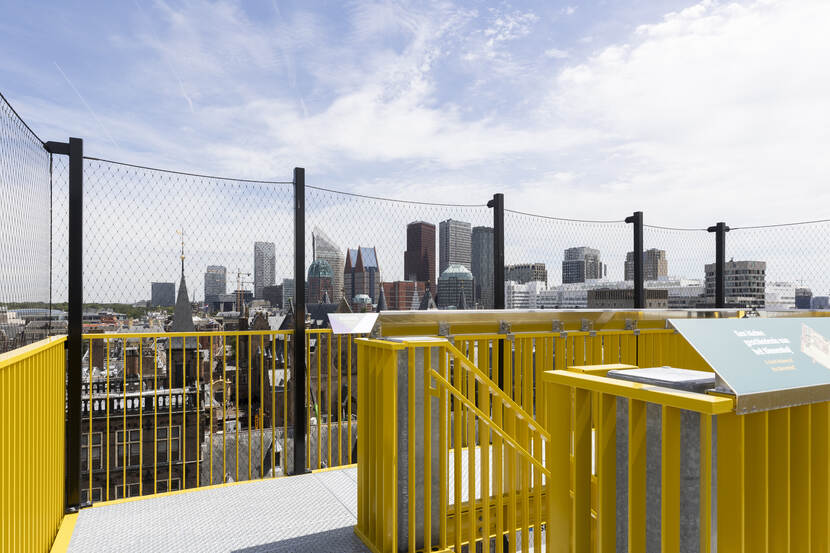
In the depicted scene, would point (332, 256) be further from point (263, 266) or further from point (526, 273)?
point (526, 273)

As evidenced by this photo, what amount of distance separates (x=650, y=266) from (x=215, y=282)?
15.6ft

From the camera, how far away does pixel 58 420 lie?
2732 mm

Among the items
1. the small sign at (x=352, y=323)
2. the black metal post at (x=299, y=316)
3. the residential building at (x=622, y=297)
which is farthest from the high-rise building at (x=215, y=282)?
the residential building at (x=622, y=297)

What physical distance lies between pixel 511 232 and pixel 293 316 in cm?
226

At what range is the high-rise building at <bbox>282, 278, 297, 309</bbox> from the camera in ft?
12.0

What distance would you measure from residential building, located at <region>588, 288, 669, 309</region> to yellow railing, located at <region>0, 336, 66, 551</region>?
465 centimetres

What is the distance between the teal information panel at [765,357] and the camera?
1110 millimetres

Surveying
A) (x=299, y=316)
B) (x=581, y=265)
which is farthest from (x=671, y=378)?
(x=581, y=265)

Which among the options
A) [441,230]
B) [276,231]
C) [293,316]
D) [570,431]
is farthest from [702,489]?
[441,230]

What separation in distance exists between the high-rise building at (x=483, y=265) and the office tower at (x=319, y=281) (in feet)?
4.48

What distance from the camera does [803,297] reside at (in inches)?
229

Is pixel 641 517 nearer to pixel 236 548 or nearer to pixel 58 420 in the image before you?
pixel 236 548

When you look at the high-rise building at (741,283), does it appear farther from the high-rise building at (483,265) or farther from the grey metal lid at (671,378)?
the grey metal lid at (671,378)

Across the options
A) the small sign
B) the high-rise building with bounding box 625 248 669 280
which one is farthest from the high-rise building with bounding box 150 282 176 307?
the high-rise building with bounding box 625 248 669 280
